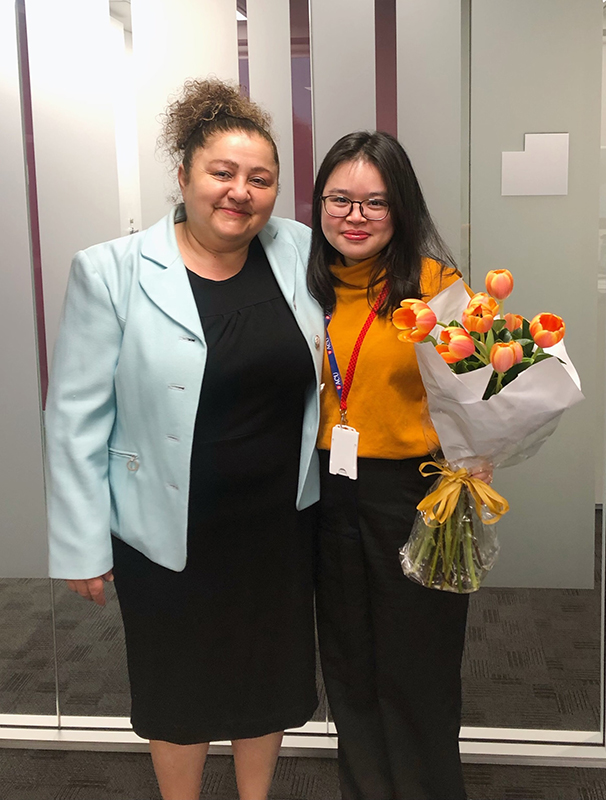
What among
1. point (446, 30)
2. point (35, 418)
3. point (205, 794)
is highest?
point (446, 30)

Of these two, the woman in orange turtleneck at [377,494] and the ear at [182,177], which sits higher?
the ear at [182,177]

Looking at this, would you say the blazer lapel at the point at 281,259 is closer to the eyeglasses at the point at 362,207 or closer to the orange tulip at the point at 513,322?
the eyeglasses at the point at 362,207

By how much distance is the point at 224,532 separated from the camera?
6.25 feet

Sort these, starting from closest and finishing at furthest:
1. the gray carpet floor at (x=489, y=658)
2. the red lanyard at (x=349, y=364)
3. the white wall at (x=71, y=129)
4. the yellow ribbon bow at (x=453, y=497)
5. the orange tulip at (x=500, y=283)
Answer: the orange tulip at (x=500, y=283)
the yellow ribbon bow at (x=453, y=497)
the red lanyard at (x=349, y=364)
the white wall at (x=71, y=129)
the gray carpet floor at (x=489, y=658)

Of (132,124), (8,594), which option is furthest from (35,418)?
(132,124)

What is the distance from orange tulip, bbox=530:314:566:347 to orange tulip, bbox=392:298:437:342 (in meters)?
0.20

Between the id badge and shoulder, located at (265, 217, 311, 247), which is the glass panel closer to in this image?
shoulder, located at (265, 217, 311, 247)

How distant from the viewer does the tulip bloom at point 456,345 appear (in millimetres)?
1507

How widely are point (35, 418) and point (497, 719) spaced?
185 centimetres

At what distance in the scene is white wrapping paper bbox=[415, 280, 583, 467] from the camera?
1.54 m

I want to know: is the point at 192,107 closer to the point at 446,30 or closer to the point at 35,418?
the point at 446,30

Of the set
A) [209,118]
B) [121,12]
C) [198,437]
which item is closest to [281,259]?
[209,118]

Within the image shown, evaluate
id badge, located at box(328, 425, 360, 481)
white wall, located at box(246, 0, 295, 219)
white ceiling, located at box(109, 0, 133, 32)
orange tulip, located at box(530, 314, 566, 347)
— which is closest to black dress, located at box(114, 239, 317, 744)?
id badge, located at box(328, 425, 360, 481)

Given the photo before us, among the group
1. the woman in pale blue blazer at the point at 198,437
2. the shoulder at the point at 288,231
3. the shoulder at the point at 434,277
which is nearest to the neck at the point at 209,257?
the woman in pale blue blazer at the point at 198,437
